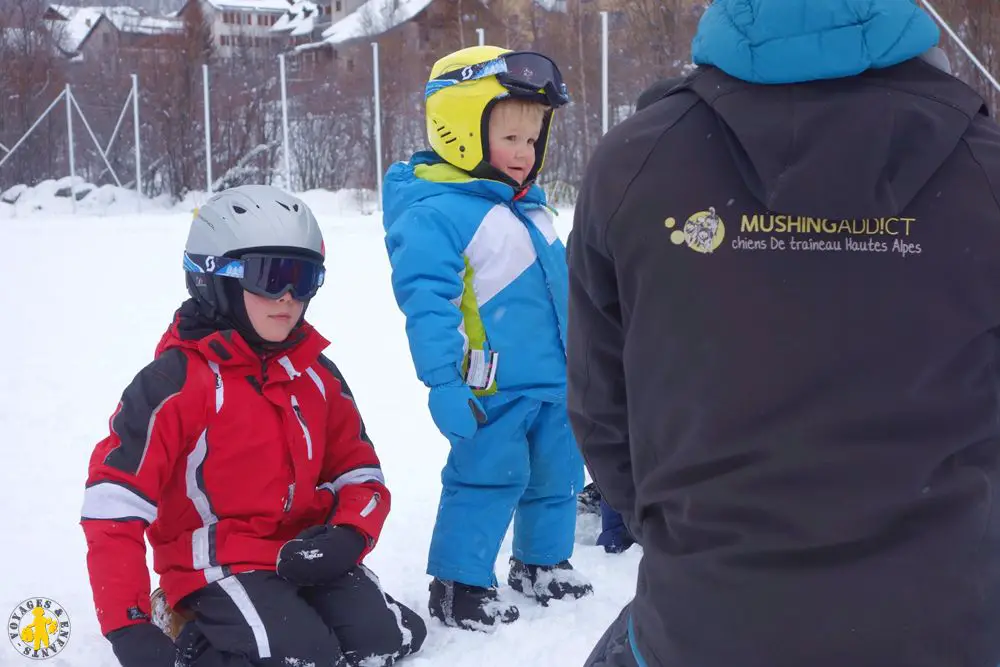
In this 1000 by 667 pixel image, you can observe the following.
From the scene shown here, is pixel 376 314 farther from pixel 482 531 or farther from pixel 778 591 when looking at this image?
pixel 778 591

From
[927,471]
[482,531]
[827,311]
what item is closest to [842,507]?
[927,471]

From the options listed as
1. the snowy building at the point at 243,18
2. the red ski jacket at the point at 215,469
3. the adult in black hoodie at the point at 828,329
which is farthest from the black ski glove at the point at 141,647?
the snowy building at the point at 243,18

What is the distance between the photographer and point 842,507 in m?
1.28

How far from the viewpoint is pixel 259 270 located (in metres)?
2.69

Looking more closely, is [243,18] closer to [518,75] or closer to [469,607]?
[518,75]

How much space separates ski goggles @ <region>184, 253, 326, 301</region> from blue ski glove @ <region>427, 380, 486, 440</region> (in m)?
0.46

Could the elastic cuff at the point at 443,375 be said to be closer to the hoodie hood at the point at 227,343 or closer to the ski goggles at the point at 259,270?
the hoodie hood at the point at 227,343

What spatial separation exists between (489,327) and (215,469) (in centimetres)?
88

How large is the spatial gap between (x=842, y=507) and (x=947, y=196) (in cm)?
39

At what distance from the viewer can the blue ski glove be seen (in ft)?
9.35

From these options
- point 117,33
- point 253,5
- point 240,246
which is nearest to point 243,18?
point 253,5

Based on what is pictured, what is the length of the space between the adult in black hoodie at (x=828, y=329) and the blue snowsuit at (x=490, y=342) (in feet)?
5.25

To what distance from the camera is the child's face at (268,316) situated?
8.82 feet

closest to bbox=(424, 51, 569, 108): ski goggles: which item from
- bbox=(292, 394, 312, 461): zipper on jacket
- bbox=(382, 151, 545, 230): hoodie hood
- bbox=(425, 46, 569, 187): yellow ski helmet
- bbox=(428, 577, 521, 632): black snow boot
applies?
bbox=(425, 46, 569, 187): yellow ski helmet
